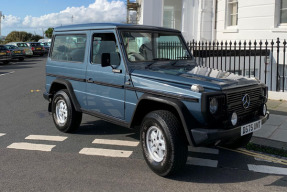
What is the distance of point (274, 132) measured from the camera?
21.7 ft

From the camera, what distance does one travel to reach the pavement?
5.98 meters

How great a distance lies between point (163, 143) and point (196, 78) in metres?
0.98

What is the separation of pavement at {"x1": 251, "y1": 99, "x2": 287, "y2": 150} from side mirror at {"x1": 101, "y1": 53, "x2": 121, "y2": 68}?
2.86 m

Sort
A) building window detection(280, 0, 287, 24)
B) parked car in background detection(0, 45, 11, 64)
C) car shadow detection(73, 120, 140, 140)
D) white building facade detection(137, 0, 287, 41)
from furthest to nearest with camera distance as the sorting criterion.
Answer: parked car in background detection(0, 45, 11, 64) → white building facade detection(137, 0, 287, 41) → building window detection(280, 0, 287, 24) → car shadow detection(73, 120, 140, 140)

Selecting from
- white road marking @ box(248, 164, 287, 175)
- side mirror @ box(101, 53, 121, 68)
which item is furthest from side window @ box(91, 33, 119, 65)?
white road marking @ box(248, 164, 287, 175)

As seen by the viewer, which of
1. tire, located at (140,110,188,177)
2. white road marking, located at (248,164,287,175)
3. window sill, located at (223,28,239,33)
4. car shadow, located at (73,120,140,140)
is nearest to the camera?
tire, located at (140,110,188,177)

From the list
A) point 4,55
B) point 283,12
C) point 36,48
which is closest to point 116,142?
point 283,12

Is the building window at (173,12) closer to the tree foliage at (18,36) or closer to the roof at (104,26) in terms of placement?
the roof at (104,26)

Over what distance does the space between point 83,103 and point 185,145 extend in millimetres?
2428

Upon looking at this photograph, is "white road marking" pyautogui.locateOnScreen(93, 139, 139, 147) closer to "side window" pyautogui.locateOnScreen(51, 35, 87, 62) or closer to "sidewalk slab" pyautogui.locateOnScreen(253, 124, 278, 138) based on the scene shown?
"side window" pyautogui.locateOnScreen(51, 35, 87, 62)

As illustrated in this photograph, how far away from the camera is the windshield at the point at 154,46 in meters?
5.36

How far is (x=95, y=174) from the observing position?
15.2 feet

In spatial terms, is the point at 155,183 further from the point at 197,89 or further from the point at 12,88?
the point at 12,88

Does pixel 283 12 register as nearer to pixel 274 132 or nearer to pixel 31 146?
pixel 274 132
